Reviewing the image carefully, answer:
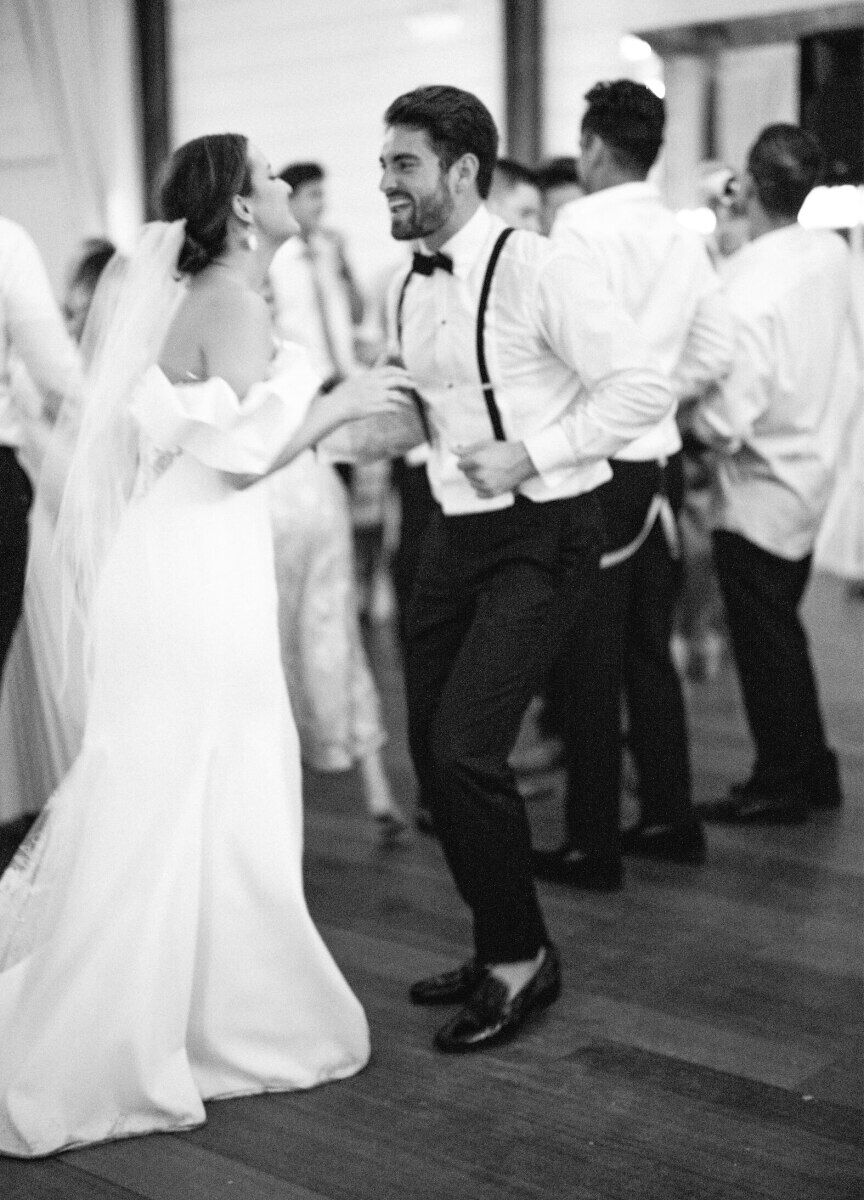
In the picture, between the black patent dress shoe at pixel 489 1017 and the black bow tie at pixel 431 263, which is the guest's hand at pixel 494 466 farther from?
the black patent dress shoe at pixel 489 1017

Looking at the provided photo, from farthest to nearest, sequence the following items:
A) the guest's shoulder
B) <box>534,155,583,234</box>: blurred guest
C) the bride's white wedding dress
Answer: <box>534,155,583,234</box>: blurred guest, the guest's shoulder, the bride's white wedding dress

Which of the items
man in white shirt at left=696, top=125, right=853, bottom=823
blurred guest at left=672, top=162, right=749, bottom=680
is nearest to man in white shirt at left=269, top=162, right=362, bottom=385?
blurred guest at left=672, top=162, right=749, bottom=680

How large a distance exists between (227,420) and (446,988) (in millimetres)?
1154

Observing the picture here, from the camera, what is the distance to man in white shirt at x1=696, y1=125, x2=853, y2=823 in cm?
409

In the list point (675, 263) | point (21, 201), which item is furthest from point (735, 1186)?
point (21, 201)

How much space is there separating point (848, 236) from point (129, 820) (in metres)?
5.61

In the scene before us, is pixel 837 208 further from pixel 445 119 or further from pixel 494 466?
pixel 494 466

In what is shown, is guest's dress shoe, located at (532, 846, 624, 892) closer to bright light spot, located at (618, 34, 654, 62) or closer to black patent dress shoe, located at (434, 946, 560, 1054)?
black patent dress shoe, located at (434, 946, 560, 1054)

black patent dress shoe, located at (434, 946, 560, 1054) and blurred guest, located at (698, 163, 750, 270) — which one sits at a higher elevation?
blurred guest, located at (698, 163, 750, 270)

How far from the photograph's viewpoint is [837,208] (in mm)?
7320

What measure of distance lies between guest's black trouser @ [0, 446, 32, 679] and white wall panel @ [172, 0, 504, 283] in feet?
16.7

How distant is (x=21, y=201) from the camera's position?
9.72 metres

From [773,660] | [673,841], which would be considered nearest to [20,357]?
[673,841]

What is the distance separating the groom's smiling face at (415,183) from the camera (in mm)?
2797
